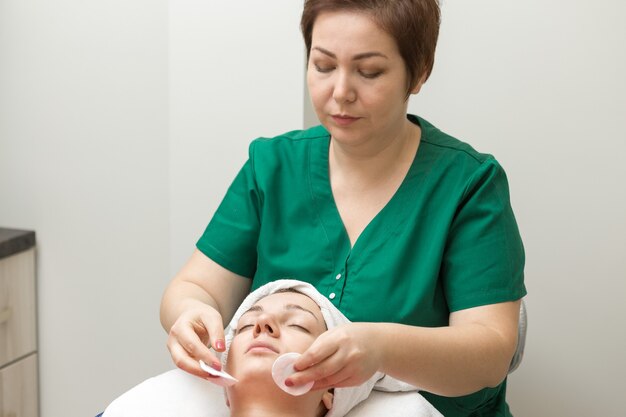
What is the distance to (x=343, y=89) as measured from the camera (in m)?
1.56

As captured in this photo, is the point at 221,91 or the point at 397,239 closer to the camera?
the point at 397,239

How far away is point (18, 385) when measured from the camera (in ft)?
8.37

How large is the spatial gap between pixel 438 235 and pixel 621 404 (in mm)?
1046

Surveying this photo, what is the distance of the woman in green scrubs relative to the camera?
154 centimetres

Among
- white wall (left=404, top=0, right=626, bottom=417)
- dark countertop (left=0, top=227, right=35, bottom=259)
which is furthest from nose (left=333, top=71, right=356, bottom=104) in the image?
dark countertop (left=0, top=227, right=35, bottom=259)

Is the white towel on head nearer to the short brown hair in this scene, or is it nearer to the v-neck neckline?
the v-neck neckline

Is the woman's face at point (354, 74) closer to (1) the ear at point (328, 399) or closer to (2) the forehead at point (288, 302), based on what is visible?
(2) the forehead at point (288, 302)

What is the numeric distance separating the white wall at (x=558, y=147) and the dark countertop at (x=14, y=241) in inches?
44.8

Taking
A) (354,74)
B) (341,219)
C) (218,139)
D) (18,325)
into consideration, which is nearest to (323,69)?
(354,74)

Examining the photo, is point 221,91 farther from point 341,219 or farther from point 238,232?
point 341,219

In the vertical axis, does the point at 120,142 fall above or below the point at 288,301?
above

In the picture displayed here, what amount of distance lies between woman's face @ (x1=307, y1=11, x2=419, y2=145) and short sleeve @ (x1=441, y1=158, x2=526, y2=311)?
0.73 ft

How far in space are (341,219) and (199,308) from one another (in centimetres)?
35

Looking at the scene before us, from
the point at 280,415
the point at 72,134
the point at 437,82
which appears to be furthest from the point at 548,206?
the point at 72,134
